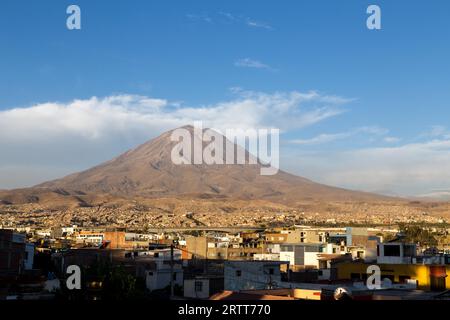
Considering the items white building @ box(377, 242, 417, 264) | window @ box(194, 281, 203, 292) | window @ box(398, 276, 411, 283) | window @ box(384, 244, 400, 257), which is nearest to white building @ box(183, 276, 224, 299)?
window @ box(194, 281, 203, 292)

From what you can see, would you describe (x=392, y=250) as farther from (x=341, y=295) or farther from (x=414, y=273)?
(x=341, y=295)

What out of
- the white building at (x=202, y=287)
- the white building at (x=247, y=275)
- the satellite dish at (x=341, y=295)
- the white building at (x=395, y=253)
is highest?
the white building at (x=395, y=253)

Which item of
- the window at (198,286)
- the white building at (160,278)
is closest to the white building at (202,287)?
the window at (198,286)

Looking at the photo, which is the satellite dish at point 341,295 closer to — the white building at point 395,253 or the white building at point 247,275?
the white building at point 247,275

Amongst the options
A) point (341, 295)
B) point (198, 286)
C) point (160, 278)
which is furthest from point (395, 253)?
point (341, 295)

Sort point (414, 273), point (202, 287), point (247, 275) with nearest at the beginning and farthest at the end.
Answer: point (414, 273)
point (202, 287)
point (247, 275)

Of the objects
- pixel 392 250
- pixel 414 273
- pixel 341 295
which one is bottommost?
pixel 414 273

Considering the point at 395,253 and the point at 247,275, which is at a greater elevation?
the point at 395,253

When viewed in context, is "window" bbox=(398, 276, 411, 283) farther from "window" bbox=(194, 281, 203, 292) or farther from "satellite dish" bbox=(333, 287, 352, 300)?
"satellite dish" bbox=(333, 287, 352, 300)
